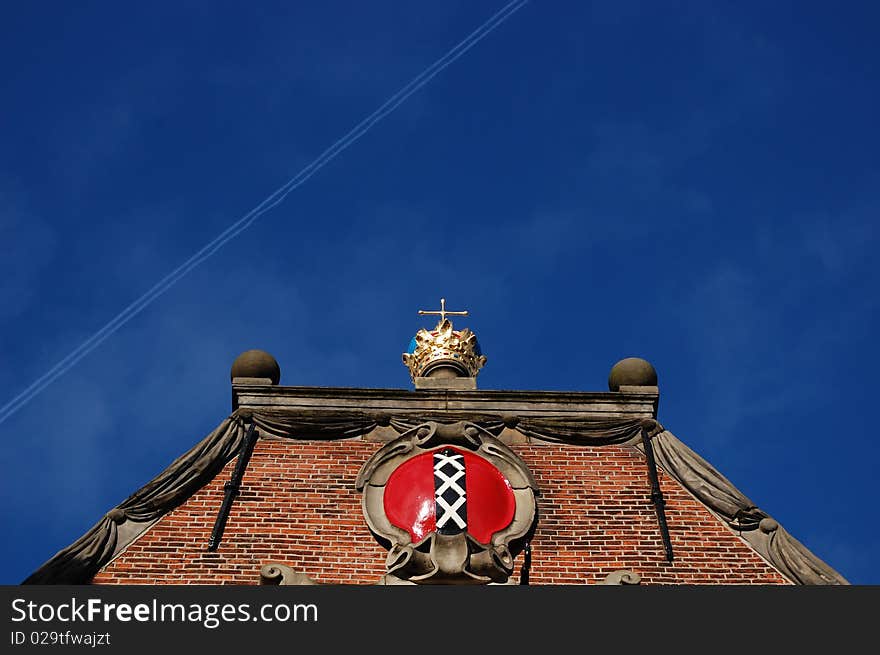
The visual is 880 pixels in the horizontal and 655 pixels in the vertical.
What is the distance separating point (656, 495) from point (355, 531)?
2.94 meters

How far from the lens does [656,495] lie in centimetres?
1509

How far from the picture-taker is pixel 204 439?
1562 cm

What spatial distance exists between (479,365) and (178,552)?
4.82m

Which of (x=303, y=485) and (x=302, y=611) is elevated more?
(x=303, y=485)

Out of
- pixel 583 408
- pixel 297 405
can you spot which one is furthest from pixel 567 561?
pixel 297 405

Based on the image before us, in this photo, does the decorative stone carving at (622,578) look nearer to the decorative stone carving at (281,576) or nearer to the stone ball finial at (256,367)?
the decorative stone carving at (281,576)

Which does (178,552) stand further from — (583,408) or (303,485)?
(583,408)

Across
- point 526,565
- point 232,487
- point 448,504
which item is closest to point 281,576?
point 232,487

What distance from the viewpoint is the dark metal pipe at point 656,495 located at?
1455 cm

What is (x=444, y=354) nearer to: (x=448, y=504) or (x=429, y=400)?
(x=429, y=400)

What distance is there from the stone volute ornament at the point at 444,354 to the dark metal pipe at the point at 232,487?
92.0 inches

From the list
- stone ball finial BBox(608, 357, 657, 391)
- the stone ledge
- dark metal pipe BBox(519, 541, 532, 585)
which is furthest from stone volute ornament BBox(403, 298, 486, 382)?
dark metal pipe BBox(519, 541, 532, 585)

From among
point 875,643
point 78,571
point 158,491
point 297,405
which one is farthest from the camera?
point 297,405

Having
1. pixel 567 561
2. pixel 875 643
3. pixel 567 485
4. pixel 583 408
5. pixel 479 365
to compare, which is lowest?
pixel 875 643
